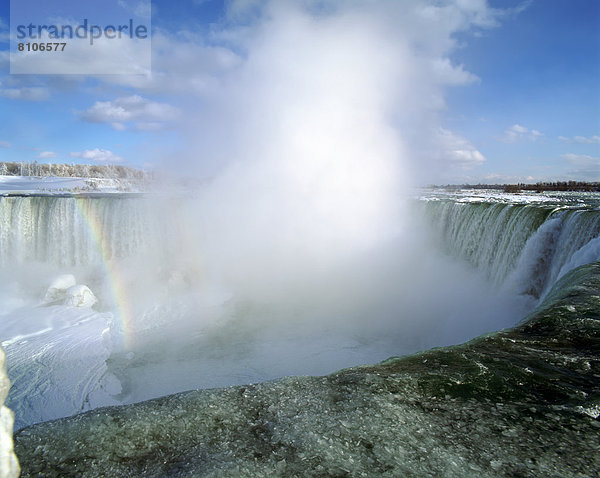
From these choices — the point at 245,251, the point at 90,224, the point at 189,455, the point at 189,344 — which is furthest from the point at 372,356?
the point at 90,224

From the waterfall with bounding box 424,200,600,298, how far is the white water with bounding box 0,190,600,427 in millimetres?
39

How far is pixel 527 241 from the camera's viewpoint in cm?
942

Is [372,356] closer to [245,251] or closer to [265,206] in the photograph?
[245,251]

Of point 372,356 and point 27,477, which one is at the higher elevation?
point 27,477

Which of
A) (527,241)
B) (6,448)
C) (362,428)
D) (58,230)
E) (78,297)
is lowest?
(78,297)

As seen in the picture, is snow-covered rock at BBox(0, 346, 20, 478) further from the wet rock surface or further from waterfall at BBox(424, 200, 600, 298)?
waterfall at BBox(424, 200, 600, 298)

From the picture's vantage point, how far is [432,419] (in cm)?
227

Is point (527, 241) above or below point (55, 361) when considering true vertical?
above

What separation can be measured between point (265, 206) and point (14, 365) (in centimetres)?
1248

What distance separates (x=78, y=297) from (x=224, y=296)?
5.06 metres

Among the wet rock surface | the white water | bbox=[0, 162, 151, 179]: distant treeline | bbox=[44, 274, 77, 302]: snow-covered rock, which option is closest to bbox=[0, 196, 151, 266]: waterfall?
the white water

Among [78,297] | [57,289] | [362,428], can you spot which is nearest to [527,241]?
[362,428]

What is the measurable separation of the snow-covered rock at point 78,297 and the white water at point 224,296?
0.29 metres

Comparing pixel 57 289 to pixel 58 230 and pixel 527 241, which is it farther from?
pixel 527 241
